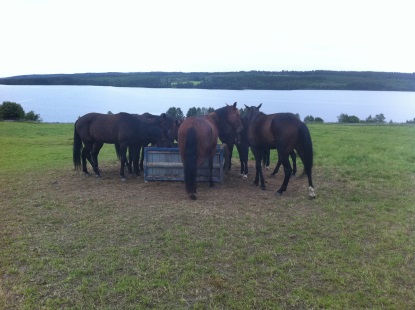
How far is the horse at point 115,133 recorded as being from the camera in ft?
31.2

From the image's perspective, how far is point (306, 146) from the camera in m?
7.57

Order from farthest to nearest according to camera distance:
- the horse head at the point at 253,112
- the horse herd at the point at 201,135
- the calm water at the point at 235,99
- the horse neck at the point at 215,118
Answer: the calm water at the point at 235,99 → the horse neck at the point at 215,118 → the horse head at the point at 253,112 → the horse herd at the point at 201,135

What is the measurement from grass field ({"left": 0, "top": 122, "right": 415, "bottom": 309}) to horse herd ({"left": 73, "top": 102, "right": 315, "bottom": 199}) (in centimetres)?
77

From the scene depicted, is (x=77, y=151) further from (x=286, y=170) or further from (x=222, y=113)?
Answer: (x=286, y=170)

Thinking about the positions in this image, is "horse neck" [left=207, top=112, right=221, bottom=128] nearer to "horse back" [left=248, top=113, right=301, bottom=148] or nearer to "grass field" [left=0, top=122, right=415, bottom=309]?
"horse back" [left=248, top=113, right=301, bottom=148]

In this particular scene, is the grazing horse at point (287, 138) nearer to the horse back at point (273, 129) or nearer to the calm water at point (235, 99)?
the horse back at point (273, 129)

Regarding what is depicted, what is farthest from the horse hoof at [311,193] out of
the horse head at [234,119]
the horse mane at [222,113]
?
the horse mane at [222,113]

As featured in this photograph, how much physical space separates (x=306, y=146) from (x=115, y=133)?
5014 millimetres

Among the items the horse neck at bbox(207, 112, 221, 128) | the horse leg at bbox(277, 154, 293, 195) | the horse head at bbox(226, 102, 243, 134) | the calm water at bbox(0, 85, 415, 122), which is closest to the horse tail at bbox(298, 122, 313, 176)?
the horse leg at bbox(277, 154, 293, 195)

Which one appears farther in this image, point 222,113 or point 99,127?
point 99,127

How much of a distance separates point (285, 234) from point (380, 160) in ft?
26.1

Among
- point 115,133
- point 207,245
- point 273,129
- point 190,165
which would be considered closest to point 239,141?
point 273,129

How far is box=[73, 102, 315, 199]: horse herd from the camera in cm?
761

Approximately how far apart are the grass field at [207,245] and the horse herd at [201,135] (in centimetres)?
77
